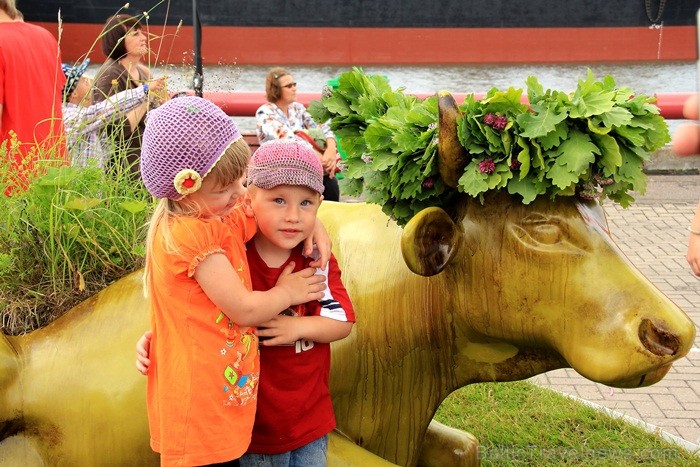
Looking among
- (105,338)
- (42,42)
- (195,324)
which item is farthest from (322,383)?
(42,42)

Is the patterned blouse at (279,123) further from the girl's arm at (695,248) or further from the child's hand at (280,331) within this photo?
the child's hand at (280,331)

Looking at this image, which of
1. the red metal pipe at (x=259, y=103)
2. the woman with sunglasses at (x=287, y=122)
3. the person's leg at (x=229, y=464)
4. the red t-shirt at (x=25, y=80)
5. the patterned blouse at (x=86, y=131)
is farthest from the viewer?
the red metal pipe at (x=259, y=103)

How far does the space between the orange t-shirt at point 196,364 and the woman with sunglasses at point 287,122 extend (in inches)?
186

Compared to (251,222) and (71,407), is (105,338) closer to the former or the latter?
(71,407)

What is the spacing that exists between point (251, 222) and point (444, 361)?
2.60ft

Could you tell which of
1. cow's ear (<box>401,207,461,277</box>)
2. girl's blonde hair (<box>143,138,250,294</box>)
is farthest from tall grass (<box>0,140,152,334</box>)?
cow's ear (<box>401,207,461,277</box>)

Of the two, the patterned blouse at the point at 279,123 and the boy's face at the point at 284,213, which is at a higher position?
the boy's face at the point at 284,213

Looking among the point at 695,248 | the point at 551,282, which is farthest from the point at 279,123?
the point at 551,282

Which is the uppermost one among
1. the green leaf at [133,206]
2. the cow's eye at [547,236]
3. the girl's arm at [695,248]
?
the cow's eye at [547,236]

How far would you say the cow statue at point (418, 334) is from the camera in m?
2.25

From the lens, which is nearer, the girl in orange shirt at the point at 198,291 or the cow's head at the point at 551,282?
the girl in orange shirt at the point at 198,291

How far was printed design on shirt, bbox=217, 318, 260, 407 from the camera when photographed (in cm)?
209

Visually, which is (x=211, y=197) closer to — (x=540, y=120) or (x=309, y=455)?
(x=309, y=455)

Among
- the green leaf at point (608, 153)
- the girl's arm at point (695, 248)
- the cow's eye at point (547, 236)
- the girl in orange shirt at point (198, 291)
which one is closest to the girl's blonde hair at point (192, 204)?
the girl in orange shirt at point (198, 291)
